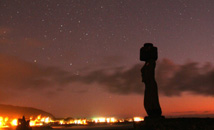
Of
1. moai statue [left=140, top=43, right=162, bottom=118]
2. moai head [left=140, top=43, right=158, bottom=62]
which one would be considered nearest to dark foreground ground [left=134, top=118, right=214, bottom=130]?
moai statue [left=140, top=43, right=162, bottom=118]

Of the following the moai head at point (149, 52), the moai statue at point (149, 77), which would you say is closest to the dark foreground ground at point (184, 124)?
the moai statue at point (149, 77)

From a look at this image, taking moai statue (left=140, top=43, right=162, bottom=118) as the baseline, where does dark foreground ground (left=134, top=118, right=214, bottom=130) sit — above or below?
below

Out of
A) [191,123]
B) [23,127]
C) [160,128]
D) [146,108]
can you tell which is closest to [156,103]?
[146,108]

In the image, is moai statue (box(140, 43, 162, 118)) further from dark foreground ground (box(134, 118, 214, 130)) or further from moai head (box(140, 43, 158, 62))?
dark foreground ground (box(134, 118, 214, 130))

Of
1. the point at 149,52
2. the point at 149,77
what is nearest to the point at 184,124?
the point at 149,77

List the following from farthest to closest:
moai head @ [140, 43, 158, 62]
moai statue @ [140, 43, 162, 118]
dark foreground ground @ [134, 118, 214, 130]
→ moai head @ [140, 43, 158, 62] < moai statue @ [140, 43, 162, 118] < dark foreground ground @ [134, 118, 214, 130]

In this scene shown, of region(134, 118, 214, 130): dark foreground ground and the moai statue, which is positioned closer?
region(134, 118, 214, 130): dark foreground ground

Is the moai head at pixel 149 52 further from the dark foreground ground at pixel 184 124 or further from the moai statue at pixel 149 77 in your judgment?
the dark foreground ground at pixel 184 124

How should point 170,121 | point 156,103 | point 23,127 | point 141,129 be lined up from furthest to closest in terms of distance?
point 23,127, point 156,103, point 141,129, point 170,121

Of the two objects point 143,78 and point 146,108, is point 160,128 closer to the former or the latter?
point 146,108

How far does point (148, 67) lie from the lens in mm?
14609

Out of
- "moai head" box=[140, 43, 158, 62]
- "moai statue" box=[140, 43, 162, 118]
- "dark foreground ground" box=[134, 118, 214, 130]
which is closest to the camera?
"dark foreground ground" box=[134, 118, 214, 130]

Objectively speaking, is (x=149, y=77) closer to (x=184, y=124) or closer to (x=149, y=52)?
(x=149, y=52)

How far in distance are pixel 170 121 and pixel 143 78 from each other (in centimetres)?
465
